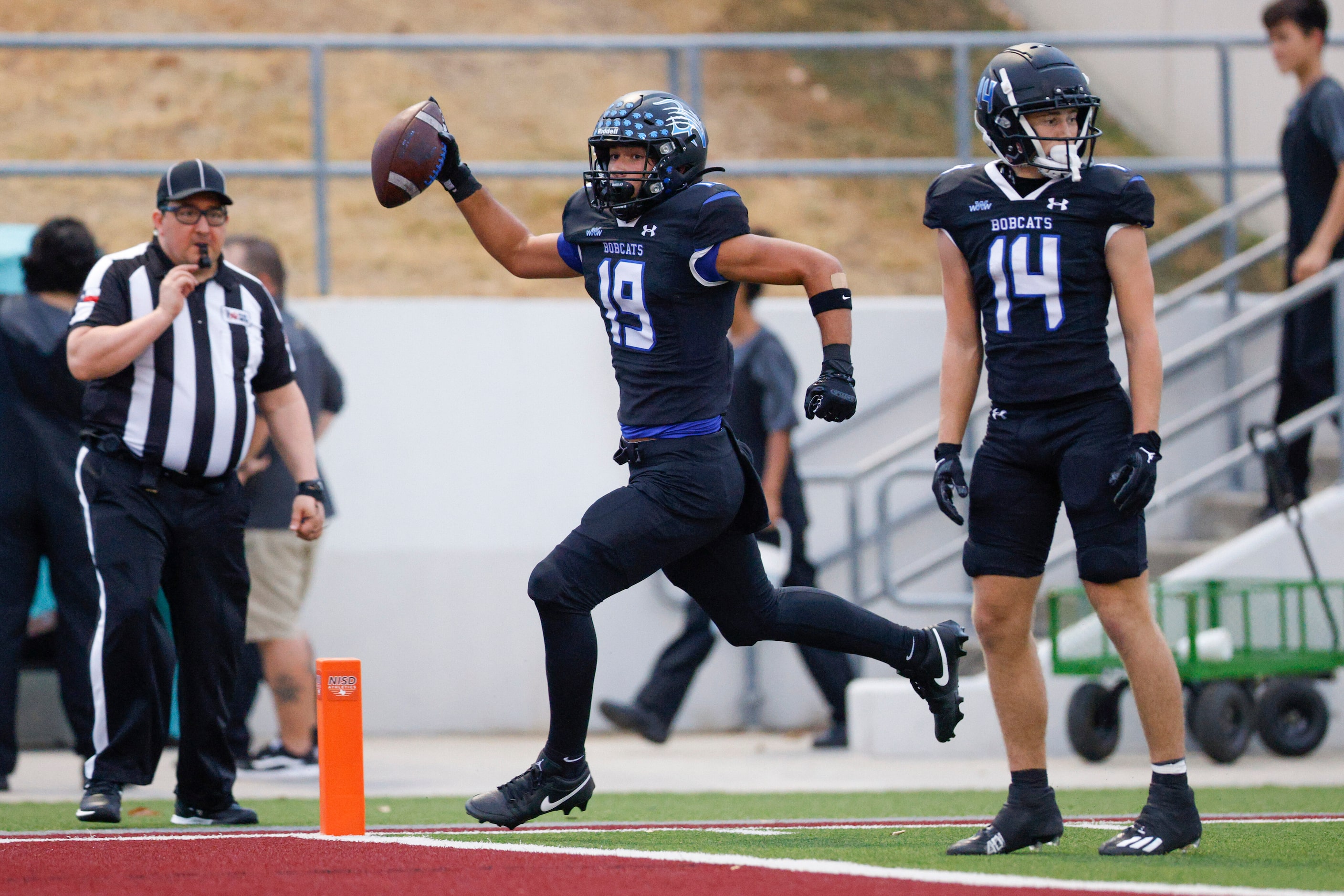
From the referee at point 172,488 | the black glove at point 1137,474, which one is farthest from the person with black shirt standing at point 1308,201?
the referee at point 172,488

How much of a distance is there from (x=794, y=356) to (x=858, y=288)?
8613 mm

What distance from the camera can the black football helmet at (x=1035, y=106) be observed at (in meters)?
4.93

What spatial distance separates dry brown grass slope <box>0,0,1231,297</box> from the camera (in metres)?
18.1

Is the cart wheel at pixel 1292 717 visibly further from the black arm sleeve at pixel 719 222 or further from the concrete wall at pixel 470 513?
the black arm sleeve at pixel 719 222

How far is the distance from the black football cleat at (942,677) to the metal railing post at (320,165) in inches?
208

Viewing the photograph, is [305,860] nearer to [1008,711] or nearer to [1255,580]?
[1008,711]

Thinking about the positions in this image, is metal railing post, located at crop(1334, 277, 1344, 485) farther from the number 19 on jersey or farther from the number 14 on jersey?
the number 19 on jersey

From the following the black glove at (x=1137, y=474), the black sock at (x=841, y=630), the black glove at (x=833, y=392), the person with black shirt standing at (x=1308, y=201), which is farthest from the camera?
the person with black shirt standing at (x=1308, y=201)

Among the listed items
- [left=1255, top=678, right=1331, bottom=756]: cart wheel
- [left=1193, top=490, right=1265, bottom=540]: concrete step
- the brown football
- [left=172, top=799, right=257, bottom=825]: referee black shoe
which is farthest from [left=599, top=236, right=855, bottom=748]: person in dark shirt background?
the brown football

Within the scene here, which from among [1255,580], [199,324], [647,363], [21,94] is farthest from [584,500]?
[21,94]

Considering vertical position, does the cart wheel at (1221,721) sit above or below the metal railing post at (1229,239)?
below

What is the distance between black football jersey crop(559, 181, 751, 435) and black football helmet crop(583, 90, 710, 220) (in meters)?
0.04

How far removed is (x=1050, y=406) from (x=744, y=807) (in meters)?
2.16

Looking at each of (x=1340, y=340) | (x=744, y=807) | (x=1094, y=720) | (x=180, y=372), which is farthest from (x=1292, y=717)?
(x=180, y=372)
